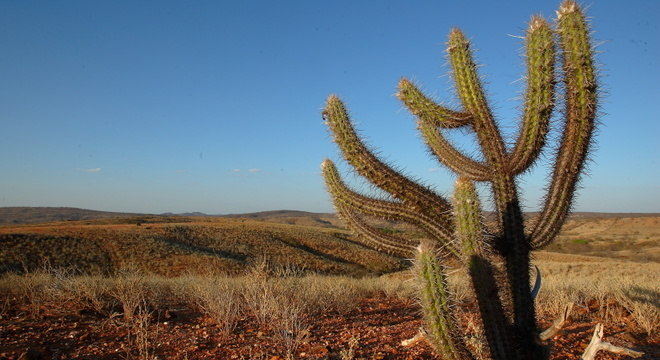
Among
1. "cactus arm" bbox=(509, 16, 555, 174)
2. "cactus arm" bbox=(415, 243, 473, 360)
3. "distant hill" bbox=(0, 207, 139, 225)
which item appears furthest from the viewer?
"distant hill" bbox=(0, 207, 139, 225)

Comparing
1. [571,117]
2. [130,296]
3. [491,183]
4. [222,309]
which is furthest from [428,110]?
[130,296]

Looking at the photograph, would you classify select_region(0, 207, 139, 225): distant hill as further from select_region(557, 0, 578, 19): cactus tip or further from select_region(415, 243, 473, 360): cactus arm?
select_region(557, 0, 578, 19): cactus tip

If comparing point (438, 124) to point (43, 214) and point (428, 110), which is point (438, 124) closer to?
point (428, 110)

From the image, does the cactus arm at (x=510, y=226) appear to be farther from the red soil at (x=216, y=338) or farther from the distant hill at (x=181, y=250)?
the distant hill at (x=181, y=250)

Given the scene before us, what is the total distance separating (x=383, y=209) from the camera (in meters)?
4.21

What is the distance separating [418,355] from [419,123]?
9.03 feet

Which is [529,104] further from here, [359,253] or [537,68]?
[359,253]

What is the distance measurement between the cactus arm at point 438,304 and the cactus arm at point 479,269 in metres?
0.23

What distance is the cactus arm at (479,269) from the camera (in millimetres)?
3209

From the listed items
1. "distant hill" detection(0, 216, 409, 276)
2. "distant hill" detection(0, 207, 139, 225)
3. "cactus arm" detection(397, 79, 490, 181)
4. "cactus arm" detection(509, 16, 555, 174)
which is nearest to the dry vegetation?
"cactus arm" detection(397, 79, 490, 181)

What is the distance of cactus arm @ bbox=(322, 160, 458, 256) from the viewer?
4020mm

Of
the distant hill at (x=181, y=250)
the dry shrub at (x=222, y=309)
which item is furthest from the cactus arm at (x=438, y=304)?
the distant hill at (x=181, y=250)

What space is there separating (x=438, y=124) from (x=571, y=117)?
3.91ft

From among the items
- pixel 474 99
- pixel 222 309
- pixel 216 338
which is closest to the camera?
pixel 474 99
